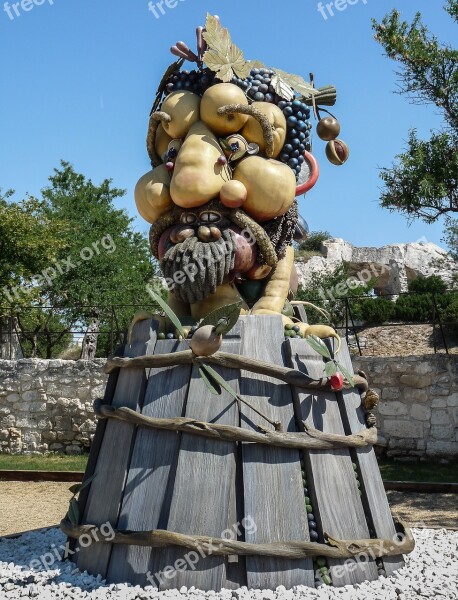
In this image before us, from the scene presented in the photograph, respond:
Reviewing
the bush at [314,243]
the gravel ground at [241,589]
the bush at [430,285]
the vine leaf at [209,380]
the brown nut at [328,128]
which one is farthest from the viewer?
the bush at [314,243]

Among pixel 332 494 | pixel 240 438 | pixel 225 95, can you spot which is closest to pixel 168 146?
pixel 225 95

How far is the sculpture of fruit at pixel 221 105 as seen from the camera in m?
3.50

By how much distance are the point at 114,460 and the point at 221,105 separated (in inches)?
75.6

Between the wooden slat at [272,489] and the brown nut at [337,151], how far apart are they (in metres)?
1.55

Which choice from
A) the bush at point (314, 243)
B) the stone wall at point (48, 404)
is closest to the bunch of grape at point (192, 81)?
the stone wall at point (48, 404)

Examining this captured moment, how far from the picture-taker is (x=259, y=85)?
375 centimetres

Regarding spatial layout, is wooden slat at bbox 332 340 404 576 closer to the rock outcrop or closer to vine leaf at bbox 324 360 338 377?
vine leaf at bbox 324 360 338 377

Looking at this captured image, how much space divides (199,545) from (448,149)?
6.92 metres

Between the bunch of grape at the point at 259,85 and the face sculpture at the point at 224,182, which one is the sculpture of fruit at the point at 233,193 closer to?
the face sculpture at the point at 224,182

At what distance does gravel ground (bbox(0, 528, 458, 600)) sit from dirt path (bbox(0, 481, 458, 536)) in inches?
101

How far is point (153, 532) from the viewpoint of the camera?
2750mm

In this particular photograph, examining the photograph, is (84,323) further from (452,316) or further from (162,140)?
(162,140)

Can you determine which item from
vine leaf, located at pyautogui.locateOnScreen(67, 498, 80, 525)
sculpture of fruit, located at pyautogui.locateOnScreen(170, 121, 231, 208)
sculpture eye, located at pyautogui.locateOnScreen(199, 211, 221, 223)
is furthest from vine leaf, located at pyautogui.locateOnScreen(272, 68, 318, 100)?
vine leaf, located at pyautogui.locateOnScreen(67, 498, 80, 525)

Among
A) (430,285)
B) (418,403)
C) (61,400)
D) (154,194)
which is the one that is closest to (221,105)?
(154,194)
